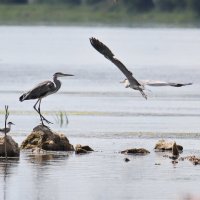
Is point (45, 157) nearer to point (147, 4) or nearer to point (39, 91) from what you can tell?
point (39, 91)

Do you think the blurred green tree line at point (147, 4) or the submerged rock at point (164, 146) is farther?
the blurred green tree line at point (147, 4)

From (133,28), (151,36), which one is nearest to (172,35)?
(151,36)

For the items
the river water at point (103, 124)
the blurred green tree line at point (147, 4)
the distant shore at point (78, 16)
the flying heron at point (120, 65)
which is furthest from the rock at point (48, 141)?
the distant shore at point (78, 16)

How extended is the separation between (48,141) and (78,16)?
234ft

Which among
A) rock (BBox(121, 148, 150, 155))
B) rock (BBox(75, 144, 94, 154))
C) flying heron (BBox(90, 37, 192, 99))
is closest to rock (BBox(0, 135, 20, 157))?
rock (BBox(75, 144, 94, 154))

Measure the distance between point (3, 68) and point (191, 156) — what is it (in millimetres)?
22941

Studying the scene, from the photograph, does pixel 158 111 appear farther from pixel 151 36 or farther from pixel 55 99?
pixel 151 36

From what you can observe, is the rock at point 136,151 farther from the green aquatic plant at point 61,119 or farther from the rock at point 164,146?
the green aquatic plant at point 61,119

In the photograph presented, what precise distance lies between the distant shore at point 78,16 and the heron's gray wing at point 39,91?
6786 cm

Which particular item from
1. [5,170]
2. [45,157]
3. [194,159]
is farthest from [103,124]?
[5,170]

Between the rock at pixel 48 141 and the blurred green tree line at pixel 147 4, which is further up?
the blurred green tree line at pixel 147 4

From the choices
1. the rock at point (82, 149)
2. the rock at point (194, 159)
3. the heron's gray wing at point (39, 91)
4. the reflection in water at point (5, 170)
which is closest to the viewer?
the reflection in water at point (5, 170)

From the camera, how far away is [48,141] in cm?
2077

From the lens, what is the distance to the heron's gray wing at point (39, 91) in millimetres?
22078
